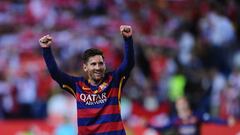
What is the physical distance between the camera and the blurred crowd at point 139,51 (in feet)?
46.6

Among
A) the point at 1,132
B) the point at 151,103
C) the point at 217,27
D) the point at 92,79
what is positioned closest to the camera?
the point at 92,79

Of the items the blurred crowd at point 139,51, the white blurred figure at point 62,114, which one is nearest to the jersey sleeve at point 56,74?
the white blurred figure at point 62,114

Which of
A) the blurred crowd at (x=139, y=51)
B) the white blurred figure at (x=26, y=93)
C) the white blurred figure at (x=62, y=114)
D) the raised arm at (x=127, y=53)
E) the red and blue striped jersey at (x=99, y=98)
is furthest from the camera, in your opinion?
the white blurred figure at (x=26, y=93)

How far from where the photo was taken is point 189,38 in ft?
51.7

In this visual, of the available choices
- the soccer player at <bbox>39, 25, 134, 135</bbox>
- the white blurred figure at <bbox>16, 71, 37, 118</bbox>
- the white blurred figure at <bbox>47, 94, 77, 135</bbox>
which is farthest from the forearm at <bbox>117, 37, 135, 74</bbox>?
the white blurred figure at <bbox>16, 71, 37, 118</bbox>

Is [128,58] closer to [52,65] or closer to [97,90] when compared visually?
[97,90]

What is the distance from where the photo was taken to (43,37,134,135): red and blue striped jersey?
6898 millimetres

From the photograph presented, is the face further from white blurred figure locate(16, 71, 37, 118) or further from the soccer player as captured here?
white blurred figure locate(16, 71, 37, 118)

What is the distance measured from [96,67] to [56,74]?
0.42 metres

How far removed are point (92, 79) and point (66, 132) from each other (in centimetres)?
559

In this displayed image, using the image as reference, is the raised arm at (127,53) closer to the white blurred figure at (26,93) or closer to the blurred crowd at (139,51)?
the blurred crowd at (139,51)

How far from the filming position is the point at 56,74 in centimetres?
712

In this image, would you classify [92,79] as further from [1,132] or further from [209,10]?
[209,10]

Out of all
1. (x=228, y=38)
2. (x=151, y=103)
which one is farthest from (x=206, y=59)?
(x=151, y=103)
